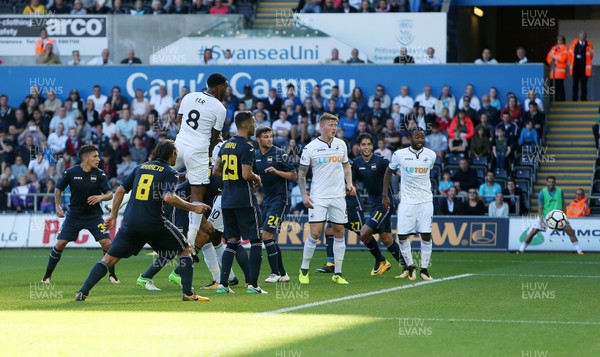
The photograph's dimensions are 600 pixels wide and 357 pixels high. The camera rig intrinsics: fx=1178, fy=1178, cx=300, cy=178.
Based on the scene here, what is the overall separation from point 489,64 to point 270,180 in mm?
15805

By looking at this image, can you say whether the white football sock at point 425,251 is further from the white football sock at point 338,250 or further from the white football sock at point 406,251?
the white football sock at point 338,250

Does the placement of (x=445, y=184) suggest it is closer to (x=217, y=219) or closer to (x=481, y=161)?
(x=481, y=161)

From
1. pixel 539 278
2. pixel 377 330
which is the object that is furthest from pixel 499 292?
pixel 377 330

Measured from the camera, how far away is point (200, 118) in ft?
52.5

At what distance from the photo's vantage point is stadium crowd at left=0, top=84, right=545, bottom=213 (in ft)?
98.3

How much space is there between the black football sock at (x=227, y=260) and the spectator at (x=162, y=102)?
16.9 m

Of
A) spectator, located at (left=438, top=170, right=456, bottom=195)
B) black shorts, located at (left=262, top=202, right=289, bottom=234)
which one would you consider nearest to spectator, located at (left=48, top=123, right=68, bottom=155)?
spectator, located at (left=438, top=170, right=456, bottom=195)

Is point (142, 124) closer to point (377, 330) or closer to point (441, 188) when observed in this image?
point (441, 188)

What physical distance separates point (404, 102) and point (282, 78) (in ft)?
12.6

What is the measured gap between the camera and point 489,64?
32.3 metres

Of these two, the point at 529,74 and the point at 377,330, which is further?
the point at 529,74

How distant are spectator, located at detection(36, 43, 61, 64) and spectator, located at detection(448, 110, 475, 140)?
41.2 ft

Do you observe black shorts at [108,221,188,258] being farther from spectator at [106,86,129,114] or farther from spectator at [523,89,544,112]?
spectator at [106,86,129,114]

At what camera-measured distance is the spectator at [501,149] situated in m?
29.9
